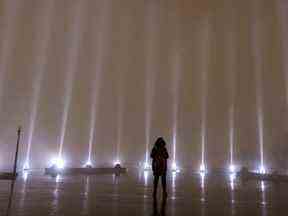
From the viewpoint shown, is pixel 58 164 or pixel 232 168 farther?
pixel 232 168

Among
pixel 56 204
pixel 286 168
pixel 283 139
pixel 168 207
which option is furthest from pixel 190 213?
pixel 283 139

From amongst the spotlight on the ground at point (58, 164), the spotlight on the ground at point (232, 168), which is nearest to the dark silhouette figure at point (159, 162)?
the spotlight on the ground at point (58, 164)

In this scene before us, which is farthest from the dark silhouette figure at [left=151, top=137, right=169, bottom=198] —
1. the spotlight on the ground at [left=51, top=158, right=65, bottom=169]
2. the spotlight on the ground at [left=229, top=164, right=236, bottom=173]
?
the spotlight on the ground at [left=229, top=164, right=236, bottom=173]

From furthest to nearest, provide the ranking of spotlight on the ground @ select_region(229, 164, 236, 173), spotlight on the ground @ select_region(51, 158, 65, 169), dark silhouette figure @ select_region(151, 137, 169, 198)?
1. spotlight on the ground @ select_region(229, 164, 236, 173)
2. spotlight on the ground @ select_region(51, 158, 65, 169)
3. dark silhouette figure @ select_region(151, 137, 169, 198)

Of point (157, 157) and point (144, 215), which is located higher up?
point (157, 157)

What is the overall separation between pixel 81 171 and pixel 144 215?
3373 centimetres

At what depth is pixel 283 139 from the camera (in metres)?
59.9

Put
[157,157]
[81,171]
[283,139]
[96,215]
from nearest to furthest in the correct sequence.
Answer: [96,215] → [157,157] → [81,171] → [283,139]

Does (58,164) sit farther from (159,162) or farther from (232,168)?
(232,168)

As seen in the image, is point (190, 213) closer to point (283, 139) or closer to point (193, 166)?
point (283, 139)

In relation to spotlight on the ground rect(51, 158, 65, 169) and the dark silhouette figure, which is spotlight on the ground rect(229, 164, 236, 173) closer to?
spotlight on the ground rect(51, 158, 65, 169)

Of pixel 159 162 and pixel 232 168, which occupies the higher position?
pixel 159 162

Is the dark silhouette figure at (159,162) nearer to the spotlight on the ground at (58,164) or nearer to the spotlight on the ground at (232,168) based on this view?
the spotlight on the ground at (58,164)

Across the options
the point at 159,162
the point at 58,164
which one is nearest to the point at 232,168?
the point at 58,164
